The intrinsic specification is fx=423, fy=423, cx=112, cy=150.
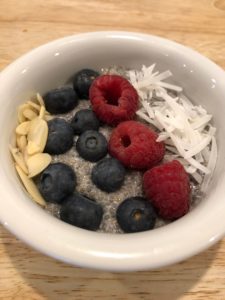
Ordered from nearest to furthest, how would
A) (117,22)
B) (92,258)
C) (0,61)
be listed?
(92,258) < (0,61) < (117,22)

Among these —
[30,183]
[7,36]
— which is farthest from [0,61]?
[30,183]

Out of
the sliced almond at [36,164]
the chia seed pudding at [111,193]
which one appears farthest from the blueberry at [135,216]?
the sliced almond at [36,164]

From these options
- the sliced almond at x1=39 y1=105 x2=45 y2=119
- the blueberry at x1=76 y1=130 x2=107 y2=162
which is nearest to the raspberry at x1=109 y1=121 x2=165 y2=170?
the blueberry at x1=76 y1=130 x2=107 y2=162

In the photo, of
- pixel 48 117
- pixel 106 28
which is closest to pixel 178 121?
pixel 48 117

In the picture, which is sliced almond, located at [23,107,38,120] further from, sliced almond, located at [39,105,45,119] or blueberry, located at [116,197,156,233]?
blueberry, located at [116,197,156,233]

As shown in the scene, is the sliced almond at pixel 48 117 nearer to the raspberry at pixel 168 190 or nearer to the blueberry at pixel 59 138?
the blueberry at pixel 59 138

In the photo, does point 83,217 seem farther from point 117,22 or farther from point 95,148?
point 117,22

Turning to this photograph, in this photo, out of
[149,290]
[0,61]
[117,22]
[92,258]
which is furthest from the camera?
[117,22]
